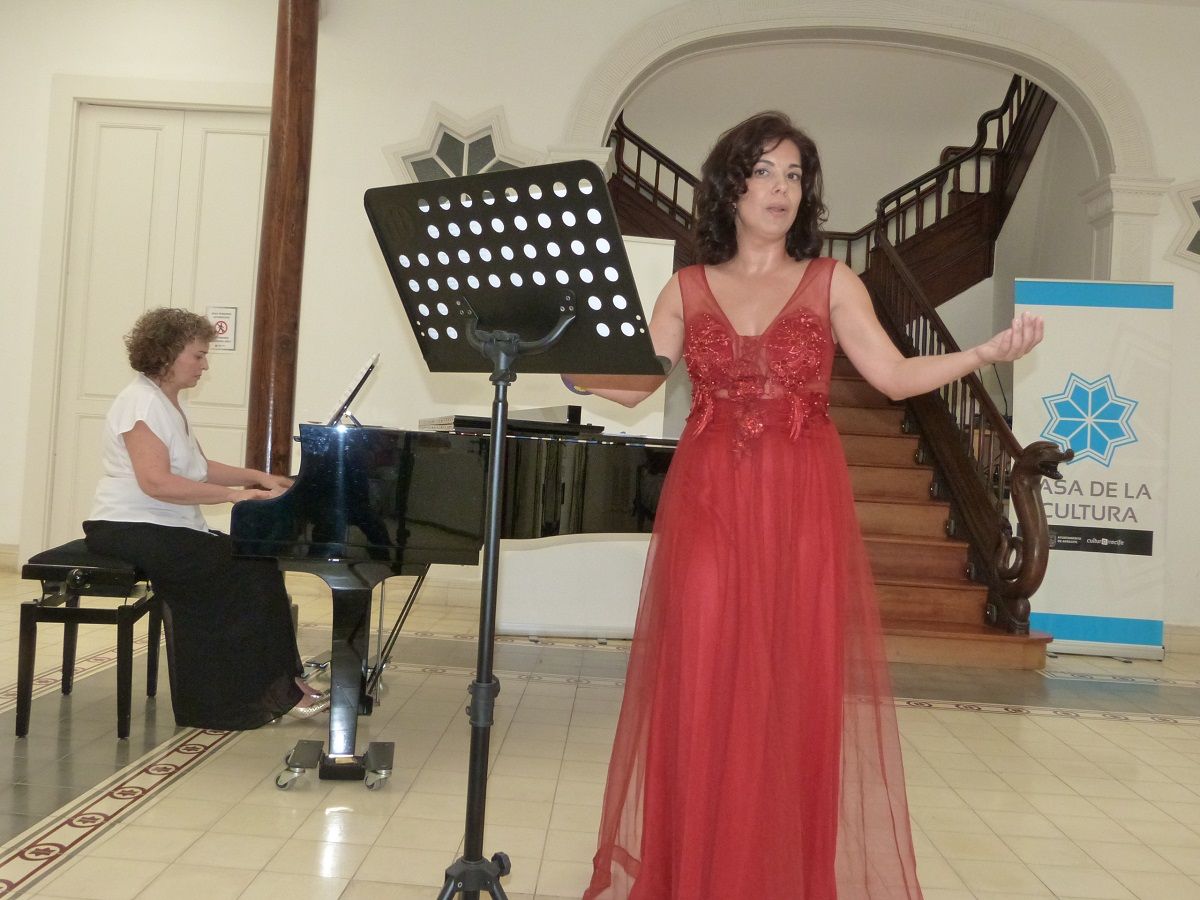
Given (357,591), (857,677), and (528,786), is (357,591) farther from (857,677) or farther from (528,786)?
(857,677)

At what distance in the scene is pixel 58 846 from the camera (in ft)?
7.53

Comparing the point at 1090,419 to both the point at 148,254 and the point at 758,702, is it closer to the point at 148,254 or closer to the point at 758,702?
the point at 758,702

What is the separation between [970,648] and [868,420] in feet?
7.52

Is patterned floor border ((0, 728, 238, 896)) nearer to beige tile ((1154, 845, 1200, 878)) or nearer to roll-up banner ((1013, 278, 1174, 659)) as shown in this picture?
beige tile ((1154, 845, 1200, 878))

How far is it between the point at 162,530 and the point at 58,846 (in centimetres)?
106

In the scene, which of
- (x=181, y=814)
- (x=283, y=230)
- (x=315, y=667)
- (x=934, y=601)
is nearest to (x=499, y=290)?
(x=181, y=814)

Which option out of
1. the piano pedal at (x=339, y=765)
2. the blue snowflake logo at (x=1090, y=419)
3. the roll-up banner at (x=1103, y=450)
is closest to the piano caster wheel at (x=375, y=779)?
the piano pedal at (x=339, y=765)

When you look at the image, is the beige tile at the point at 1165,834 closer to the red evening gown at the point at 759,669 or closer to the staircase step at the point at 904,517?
the red evening gown at the point at 759,669

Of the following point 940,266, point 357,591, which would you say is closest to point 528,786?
point 357,591

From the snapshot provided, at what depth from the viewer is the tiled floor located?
2275 millimetres

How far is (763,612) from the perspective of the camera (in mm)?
1879

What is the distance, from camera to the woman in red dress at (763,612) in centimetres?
182

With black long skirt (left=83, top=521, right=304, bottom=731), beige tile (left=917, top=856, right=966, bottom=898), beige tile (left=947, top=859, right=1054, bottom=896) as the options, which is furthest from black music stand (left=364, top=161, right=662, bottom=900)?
black long skirt (left=83, top=521, right=304, bottom=731)

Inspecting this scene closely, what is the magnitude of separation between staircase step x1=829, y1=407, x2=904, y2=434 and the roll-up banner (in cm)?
150
